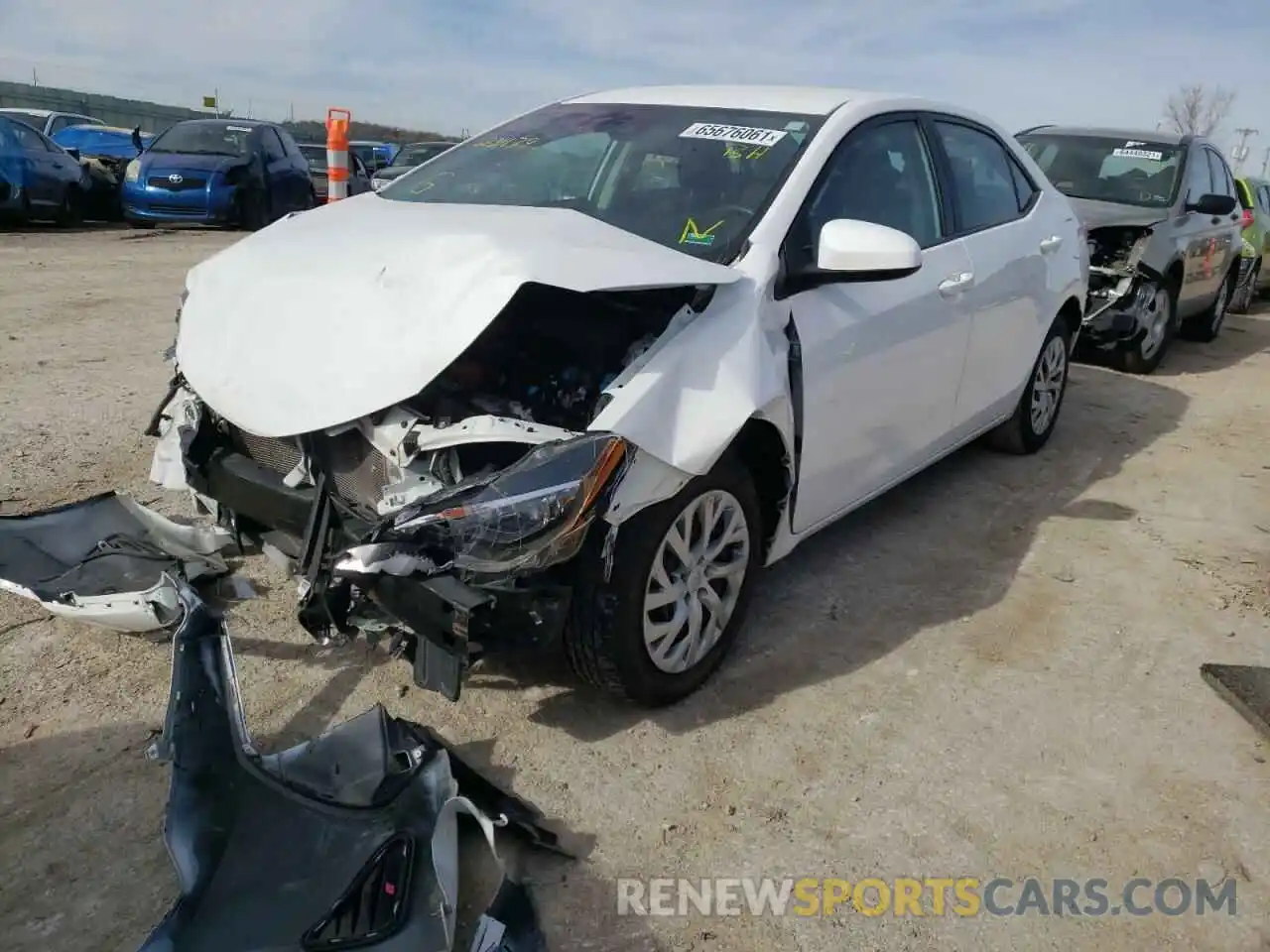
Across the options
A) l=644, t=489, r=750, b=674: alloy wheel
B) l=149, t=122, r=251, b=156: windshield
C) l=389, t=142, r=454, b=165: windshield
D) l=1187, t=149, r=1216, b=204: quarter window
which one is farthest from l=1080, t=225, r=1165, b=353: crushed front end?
l=389, t=142, r=454, b=165: windshield

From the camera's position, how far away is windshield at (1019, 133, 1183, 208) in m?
8.31

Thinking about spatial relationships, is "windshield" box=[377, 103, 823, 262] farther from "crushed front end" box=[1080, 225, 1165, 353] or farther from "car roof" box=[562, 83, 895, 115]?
"crushed front end" box=[1080, 225, 1165, 353]

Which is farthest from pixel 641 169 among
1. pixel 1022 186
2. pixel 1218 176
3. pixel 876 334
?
pixel 1218 176

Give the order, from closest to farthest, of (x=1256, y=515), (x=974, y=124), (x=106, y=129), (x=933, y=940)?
(x=933, y=940) < (x=974, y=124) < (x=1256, y=515) < (x=106, y=129)

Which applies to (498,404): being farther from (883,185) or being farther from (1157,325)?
(1157,325)

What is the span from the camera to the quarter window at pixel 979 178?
4309 millimetres

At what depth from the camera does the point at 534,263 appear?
2654mm

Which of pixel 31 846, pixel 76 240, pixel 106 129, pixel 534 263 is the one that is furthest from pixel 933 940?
pixel 106 129

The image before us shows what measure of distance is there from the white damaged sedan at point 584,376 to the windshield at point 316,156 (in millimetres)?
13299

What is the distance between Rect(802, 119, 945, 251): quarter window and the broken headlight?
1294 mm

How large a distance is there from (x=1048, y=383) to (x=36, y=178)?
12.2 meters

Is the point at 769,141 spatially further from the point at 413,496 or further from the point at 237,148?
the point at 237,148

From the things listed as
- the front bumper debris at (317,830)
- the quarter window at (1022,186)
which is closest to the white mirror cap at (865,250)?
the front bumper debris at (317,830)

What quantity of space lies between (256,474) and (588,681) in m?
1.16
